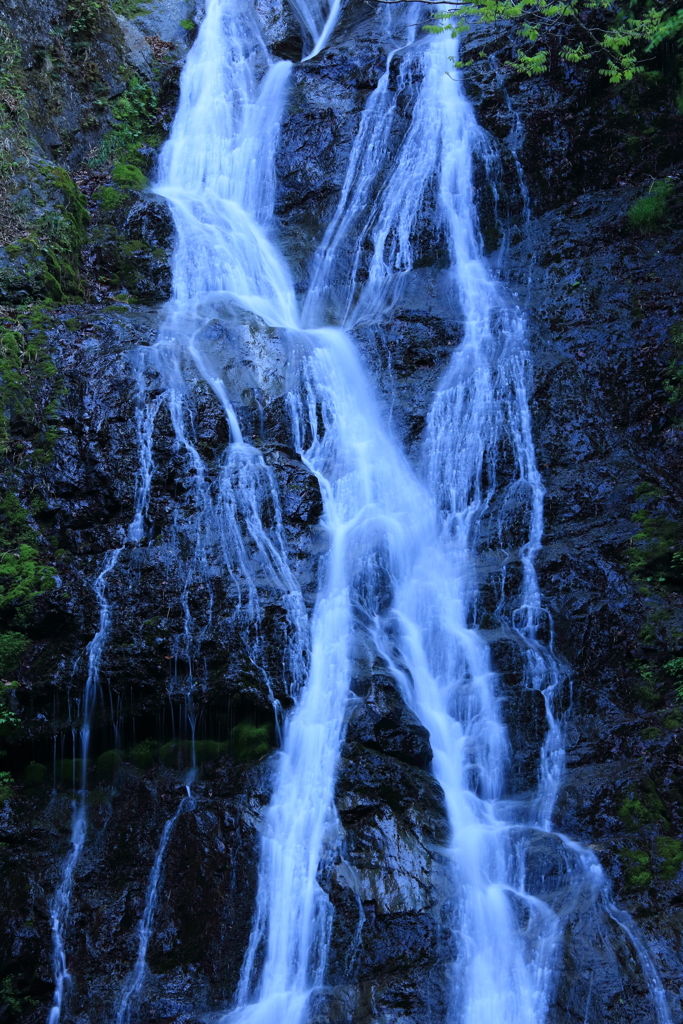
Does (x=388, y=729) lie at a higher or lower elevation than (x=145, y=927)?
higher

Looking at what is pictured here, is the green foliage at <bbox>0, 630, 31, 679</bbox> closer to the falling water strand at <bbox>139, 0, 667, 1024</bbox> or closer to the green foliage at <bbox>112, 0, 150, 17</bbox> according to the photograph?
the falling water strand at <bbox>139, 0, 667, 1024</bbox>

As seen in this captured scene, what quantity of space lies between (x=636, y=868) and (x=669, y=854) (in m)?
0.31

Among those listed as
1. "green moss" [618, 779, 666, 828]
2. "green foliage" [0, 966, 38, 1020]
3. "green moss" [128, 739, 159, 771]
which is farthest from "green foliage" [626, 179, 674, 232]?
"green foliage" [0, 966, 38, 1020]

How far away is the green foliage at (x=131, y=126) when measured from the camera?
44.9 ft

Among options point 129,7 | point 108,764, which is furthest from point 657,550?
point 129,7

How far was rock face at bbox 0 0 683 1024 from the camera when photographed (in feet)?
19.9

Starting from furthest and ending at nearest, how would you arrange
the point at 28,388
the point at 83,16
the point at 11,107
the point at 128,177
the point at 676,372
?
the point at 83,16, the point at 128,177, the point at 11,107, the point at 676,372, the point at 28,388

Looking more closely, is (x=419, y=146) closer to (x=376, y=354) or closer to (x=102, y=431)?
(x=376, y=354)

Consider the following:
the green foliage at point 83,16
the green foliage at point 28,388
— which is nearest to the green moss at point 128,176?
the green foliage at point 83,16

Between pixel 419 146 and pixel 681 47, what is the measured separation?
4.12 meters

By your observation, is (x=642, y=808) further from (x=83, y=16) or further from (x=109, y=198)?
(x=83, y=16)

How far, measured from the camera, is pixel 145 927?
21.2ft

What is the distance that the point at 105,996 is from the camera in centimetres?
611

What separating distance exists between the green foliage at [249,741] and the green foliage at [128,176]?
973cm
